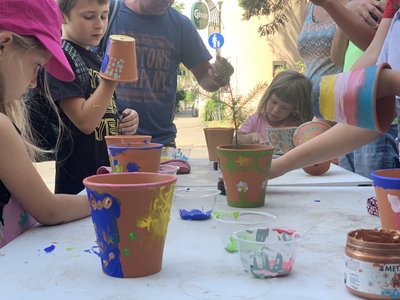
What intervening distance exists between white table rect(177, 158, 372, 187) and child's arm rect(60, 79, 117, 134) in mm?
395

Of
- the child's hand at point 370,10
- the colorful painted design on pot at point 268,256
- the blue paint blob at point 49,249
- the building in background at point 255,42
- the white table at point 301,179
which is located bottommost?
the white table at point 301,179

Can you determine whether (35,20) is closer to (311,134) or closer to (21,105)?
(21,105)

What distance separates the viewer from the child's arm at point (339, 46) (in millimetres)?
2289

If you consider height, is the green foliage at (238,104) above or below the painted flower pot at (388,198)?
above

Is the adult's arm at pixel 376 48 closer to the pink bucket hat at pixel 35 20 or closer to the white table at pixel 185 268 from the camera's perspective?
the white table at pixel 185 268

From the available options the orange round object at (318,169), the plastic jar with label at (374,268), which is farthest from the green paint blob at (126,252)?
the orange round object at (318,169)

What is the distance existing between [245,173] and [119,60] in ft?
1.90

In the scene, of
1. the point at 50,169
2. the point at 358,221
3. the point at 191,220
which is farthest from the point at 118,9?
the point at 50,169

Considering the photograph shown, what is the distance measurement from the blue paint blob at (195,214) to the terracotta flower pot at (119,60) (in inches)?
22.8

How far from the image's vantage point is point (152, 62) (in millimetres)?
2623

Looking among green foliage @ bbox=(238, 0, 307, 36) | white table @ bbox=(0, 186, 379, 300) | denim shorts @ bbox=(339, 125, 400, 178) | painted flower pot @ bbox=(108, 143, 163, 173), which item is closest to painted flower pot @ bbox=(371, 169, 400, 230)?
white table @ bbox=(0, 186, 379, 300)

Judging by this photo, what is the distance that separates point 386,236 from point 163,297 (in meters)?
0.35

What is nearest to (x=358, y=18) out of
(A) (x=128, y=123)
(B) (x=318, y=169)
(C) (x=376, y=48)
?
(C) (x=376, y=48)

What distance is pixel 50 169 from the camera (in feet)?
22.5
